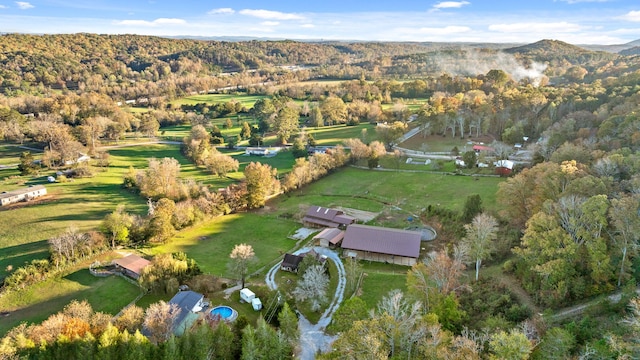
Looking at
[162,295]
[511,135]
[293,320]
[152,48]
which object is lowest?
[162,295]

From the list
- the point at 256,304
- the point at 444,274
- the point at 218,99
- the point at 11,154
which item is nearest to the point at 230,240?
the point at 256,304

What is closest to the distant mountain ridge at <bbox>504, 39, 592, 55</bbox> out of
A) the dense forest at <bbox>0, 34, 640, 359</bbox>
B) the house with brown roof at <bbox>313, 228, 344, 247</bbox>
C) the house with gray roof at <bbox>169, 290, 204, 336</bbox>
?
the dense forest at <bbox>0, 34, 640, 359</bbox>

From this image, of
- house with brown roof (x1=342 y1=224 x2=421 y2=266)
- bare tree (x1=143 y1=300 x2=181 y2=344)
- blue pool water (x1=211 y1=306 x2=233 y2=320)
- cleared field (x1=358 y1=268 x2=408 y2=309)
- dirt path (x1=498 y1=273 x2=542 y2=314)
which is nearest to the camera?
bare tree (x1=143 y1=300 x2=181 y2=344)

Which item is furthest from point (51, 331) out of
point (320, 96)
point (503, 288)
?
point (320, 96)

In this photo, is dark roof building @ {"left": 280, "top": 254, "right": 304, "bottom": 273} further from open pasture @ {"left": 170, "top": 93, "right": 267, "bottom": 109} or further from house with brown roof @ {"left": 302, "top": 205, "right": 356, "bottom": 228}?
open pasture @ {"left": 170, "top": 93, "right": 267, "bottom": 109}

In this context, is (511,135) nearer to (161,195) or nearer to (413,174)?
→ (413,174)

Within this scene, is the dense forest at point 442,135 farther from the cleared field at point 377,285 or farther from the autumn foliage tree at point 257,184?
the cleared field at point 377,285
